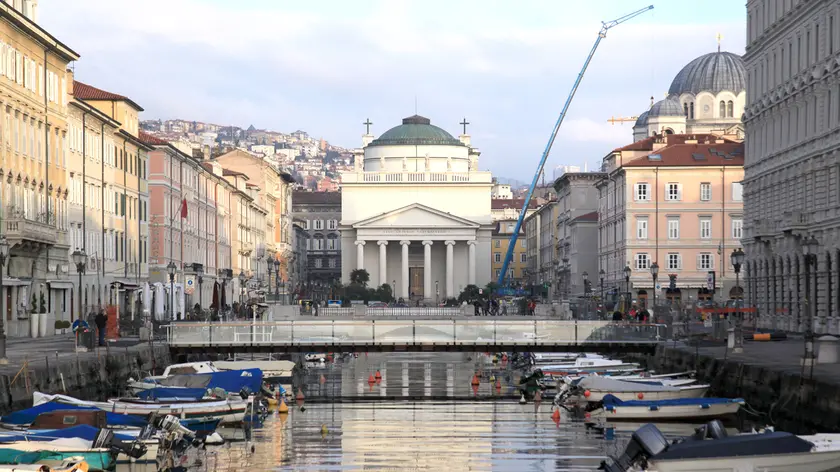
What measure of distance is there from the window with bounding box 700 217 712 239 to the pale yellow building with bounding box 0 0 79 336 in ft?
186

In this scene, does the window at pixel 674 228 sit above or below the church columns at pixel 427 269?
above

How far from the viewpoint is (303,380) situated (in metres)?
68.5

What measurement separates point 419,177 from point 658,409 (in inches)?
5802

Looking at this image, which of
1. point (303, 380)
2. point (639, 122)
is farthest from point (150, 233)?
point (639, 122)

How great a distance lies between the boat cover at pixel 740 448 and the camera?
94.3 ft

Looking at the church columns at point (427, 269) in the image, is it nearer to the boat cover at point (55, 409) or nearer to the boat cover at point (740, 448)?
the boat cover at point (55, 409)

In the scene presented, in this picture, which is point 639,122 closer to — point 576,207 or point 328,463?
point 576,207

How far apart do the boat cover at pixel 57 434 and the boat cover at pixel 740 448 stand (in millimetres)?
11365

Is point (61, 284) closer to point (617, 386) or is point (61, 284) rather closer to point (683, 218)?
point (617, 386)

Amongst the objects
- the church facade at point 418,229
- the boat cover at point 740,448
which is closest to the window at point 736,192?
the church facade at point 418,229

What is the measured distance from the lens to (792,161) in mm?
68250

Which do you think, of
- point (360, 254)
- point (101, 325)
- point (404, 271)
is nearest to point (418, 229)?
point (404, 271)

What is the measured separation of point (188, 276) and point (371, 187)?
82.2 metres

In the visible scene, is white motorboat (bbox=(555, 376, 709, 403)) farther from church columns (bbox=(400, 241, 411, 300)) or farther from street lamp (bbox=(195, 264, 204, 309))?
church columns (bbox=(400, 241, 411, 300))
